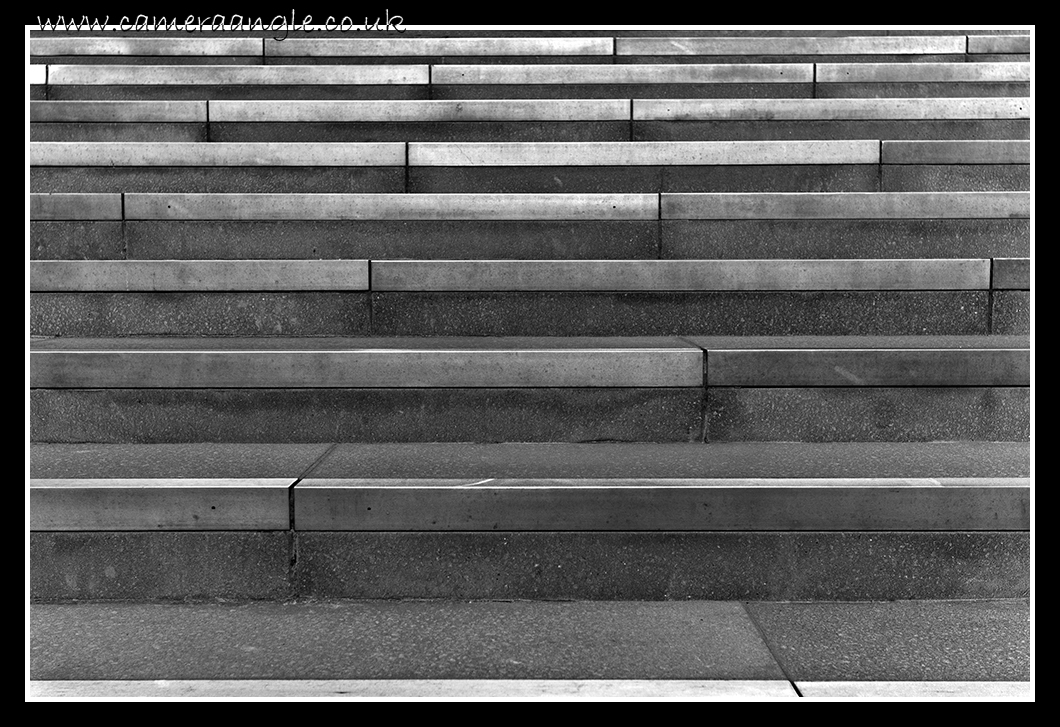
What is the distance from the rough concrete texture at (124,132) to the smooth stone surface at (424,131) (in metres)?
0.11

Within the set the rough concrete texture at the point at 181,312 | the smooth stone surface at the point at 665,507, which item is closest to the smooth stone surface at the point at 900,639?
the smooth stone surface at the point at 665,507

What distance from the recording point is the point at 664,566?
1.75m

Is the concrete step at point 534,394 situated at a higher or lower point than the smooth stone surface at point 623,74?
lower

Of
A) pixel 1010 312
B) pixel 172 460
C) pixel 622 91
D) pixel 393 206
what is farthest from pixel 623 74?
pixel 172 460

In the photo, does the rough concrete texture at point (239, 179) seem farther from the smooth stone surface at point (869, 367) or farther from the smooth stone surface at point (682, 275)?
the smooth stone surface at point (869, 367)

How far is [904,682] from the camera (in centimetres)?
141

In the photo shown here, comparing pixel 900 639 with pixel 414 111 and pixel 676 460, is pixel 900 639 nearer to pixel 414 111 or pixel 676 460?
pixel 676 460

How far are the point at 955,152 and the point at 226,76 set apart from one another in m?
3.58

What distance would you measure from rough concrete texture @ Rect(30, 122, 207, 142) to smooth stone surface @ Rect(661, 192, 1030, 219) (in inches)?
90.7

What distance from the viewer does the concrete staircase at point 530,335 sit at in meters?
1.73

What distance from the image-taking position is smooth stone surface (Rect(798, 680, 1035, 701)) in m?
1.38
